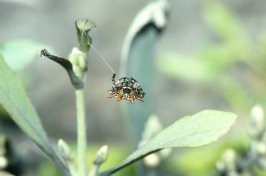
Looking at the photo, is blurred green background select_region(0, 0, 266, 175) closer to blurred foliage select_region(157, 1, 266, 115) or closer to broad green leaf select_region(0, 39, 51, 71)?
blurred foliage select_region(157, 1, 266, 115)

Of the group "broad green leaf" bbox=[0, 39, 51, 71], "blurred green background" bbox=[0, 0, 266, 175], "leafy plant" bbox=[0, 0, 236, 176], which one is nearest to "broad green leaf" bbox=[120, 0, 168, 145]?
"broad green leaf" bbox=[0, 39, 51, 71]

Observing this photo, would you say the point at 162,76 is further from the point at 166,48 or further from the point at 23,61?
the point at 23,61

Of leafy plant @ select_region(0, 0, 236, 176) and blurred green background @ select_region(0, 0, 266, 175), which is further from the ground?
blurred green background @ select_region(0, 0, 266, 175)

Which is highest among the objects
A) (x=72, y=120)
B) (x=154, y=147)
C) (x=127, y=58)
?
(x=72, y=120)

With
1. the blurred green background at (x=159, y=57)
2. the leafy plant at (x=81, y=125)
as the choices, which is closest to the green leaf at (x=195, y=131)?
the leafy plant at (x=81, y=125)

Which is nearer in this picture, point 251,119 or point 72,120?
point 251,119

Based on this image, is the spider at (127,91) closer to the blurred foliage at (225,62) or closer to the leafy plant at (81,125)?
the leafy plant at (81,125)

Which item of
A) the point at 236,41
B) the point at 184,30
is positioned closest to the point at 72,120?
the point at 184,30
